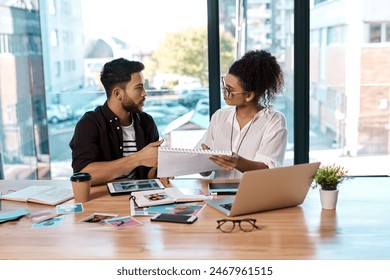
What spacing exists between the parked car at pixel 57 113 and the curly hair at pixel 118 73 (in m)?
1.21

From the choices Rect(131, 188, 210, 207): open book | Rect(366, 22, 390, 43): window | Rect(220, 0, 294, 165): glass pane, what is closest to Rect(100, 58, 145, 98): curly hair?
Rect(131, 188, 210, 207): open book

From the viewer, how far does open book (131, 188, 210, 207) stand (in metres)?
1.86

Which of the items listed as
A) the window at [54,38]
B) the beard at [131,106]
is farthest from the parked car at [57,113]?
the beard at [131,106]

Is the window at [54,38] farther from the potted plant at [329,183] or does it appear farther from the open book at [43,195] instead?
the potted plant at [329,183]

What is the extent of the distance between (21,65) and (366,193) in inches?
107

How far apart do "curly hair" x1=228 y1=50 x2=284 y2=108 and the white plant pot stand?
91cm

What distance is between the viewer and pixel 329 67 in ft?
11.8

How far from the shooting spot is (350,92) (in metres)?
3.61

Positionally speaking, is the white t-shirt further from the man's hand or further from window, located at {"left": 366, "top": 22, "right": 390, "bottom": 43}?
window, located at {"left": 366, "top": 22, "right": 390, "bottom": 43}

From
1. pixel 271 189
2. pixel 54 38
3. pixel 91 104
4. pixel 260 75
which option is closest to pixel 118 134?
pixel 260 75

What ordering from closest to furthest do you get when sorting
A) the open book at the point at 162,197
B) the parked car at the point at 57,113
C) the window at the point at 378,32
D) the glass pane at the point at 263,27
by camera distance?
the open book at the point at 162,197 → the window at the point at 378,32 → the glass pane at the point at 263,27 → the parked car at the point at 57,113

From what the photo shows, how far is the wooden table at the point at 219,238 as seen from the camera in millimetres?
1387

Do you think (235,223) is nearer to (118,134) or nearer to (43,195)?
(43,195)
